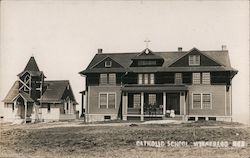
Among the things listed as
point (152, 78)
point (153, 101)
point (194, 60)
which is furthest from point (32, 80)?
point (194, 60)

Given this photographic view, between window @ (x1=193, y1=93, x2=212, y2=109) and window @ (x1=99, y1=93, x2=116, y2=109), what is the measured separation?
7.21 metres

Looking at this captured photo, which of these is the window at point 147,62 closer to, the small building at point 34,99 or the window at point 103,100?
the window at point 103,100

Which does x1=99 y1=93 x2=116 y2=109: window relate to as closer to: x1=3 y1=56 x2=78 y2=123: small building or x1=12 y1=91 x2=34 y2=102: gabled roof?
x1=3 y1=56 x2=78 y2=123: small building

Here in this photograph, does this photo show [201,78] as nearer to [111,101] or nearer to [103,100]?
[111,101]

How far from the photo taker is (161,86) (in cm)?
3725

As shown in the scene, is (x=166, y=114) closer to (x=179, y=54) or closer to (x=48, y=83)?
(x=179, y=54)

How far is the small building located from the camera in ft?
141

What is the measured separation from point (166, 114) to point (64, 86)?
49.7ft

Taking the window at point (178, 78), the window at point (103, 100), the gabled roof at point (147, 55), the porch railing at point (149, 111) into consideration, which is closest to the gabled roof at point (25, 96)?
the window at point (103, 100)

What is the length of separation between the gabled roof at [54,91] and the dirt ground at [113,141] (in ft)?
54.3

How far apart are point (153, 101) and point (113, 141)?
552 inches

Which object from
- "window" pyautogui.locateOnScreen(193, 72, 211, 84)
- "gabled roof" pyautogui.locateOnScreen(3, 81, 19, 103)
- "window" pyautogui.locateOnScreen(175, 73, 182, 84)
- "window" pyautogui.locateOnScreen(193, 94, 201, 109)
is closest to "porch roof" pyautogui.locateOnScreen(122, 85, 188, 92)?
"window" pyautogui.locateOnScreen(175, 73, 182, 84)

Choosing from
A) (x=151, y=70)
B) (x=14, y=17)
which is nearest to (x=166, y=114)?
(x=151, y=70)

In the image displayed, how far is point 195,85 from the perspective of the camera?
36.8 meters
